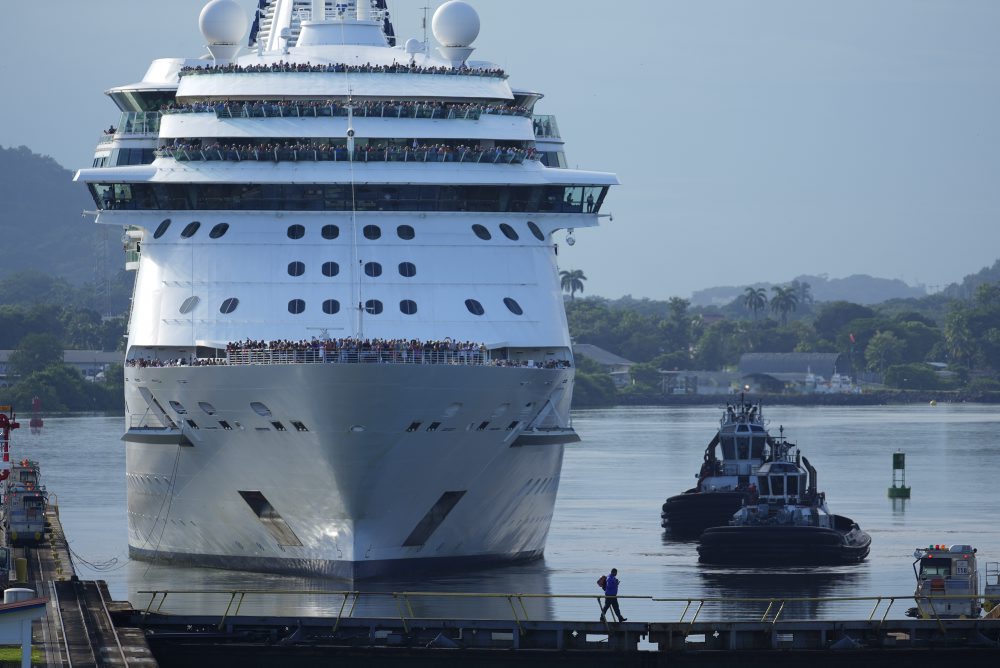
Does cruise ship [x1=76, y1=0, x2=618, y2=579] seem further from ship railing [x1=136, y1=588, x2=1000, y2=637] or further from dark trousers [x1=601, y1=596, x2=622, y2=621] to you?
dark trousers [x1=601, y1=596, x2=622, y2=621]

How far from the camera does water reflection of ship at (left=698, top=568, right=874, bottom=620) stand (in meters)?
48.0

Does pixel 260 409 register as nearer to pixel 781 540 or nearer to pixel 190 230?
pixel 190 230

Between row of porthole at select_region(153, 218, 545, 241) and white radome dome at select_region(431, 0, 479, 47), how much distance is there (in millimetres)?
7702

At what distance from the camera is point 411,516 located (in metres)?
47.5

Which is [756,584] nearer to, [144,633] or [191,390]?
[191,390]

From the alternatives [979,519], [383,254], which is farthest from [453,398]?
[979,519]

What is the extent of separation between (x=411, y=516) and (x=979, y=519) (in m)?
30.6

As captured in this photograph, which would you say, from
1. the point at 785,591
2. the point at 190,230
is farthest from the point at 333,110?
the point at 785,591

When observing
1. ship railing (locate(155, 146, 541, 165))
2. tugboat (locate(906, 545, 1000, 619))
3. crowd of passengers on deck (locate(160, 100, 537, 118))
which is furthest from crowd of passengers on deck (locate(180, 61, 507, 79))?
tugboat (locate(906, 545, 1000, 619))

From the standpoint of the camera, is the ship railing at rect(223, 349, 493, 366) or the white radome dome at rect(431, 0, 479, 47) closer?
the ship railing at rect(223, 349, 493, 366)

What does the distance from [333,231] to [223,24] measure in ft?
30.1

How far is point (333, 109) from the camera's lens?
1996 inches

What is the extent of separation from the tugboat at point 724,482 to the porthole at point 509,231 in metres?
16.7

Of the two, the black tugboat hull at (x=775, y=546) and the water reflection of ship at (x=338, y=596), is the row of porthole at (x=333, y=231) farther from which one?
the black tugboat hull at (x=775, y=546)
